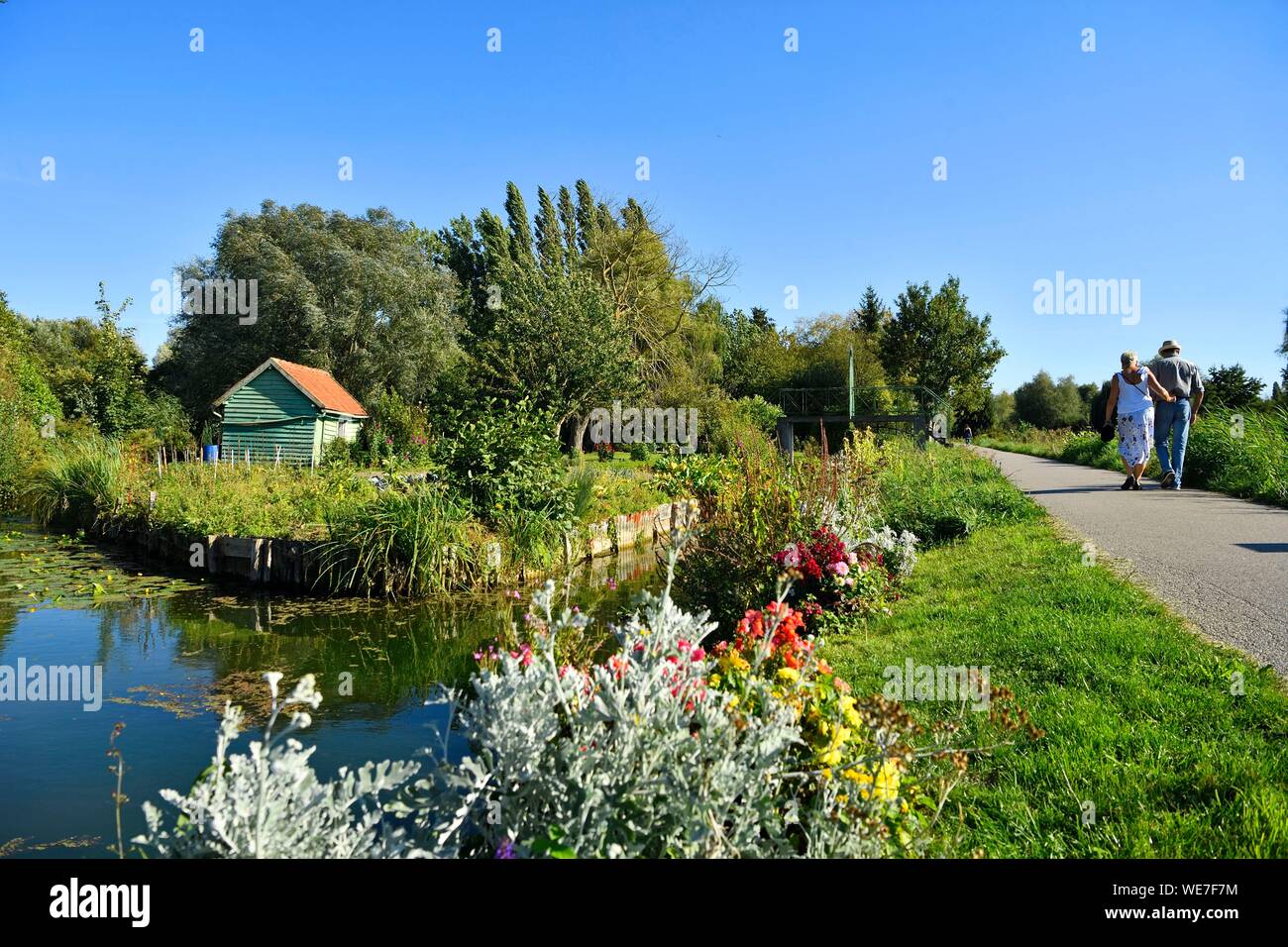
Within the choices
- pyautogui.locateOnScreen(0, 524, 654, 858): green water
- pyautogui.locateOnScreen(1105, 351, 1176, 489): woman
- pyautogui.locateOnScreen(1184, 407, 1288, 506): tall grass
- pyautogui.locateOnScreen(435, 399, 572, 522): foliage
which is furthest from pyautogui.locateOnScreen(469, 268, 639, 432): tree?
pyautogui.locateOnScreen(1184, 407, 1288, 506): tall grass

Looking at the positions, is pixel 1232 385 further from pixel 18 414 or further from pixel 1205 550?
pixel 18 414

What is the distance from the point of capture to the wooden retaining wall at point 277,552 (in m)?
10.5

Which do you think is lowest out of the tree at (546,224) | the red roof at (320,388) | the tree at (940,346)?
the red roof at (320,388)

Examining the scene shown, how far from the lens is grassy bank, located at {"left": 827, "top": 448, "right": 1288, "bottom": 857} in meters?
2.79

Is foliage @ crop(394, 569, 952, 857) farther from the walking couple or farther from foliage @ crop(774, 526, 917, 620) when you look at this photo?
the walking couple

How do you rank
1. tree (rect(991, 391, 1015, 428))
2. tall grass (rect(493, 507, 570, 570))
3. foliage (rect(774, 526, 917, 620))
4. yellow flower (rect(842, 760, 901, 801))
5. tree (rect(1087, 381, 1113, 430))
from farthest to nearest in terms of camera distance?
tree (rect(991, 391, 1015, 428)) → tree (rect(1087, 381, 1113, 430)) → tall grass (rect(493, 507, 570, 570)) → foliage (rect(774, 526, 917, 620)) → yellow flower (rect(842, 760, 901, 801))

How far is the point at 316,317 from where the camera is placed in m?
36.1

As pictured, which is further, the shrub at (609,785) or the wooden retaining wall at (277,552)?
the wooden retaining wall at (277,552)

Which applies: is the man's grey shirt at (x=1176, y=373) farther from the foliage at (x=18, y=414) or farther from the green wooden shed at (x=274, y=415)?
the foliage at (x=18, y=414)

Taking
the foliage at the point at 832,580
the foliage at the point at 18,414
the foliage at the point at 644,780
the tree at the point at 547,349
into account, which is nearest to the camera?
the foliage at the point at 644,780

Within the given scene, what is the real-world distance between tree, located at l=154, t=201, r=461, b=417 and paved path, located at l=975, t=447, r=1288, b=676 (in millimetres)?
32141

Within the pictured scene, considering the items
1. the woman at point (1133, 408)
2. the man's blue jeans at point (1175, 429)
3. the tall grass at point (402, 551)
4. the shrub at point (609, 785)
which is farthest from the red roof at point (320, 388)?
the shrub at point (609, 785)

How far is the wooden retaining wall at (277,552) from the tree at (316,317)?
81.3 ft

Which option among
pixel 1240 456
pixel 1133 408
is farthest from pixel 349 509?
pixel 1240 456
